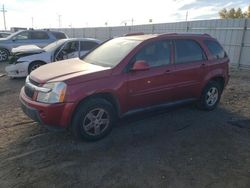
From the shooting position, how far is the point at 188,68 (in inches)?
208

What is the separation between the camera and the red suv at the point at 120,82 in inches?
156

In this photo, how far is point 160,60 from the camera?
4.88 meters

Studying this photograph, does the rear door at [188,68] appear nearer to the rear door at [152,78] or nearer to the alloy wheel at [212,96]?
the rear door at [152,78]

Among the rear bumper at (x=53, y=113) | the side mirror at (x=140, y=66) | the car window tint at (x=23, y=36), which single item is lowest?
the rear bumper at (x=53, y=113)

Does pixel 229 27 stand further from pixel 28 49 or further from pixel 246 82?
pixel 28 49

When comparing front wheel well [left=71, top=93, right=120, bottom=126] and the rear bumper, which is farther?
front wheel well [left=71, top=93, right=120, bottom=126]

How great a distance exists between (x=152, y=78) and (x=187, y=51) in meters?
1.19

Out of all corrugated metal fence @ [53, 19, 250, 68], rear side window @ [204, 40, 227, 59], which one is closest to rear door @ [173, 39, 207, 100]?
rear side window @ [204, 40, 227, 59]

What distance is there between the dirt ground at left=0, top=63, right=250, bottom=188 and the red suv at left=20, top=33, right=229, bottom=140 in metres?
0.41

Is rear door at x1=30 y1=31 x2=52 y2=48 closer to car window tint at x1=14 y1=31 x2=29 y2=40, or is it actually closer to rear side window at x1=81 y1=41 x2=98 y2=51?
car window tint at x1=14 y1=31 x2=29 y2=40

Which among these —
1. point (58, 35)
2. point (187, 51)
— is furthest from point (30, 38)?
point (187, 51)

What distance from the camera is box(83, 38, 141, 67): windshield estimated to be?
4605 millimetres

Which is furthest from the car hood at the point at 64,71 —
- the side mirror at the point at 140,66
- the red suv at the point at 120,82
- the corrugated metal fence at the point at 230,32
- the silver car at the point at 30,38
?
the corrugated metal fence at the point at 230,32

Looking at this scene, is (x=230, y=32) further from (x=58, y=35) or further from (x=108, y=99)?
(x=108, y=99)
